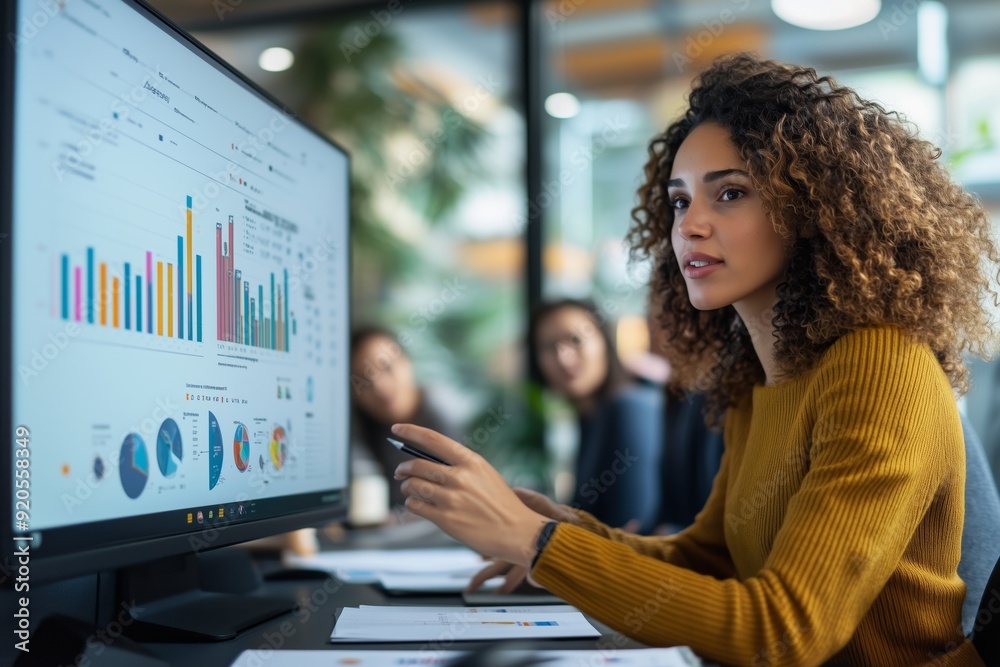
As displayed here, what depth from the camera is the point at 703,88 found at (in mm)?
1200

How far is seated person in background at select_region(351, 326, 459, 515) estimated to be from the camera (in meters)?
3.17

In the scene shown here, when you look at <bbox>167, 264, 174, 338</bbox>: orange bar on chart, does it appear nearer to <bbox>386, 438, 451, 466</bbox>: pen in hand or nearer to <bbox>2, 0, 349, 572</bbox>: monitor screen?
<bbox>2, 0, 349, 572</bbox>: monitor screen

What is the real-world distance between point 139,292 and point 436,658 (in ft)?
1.37

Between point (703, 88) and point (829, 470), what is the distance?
23.4 inches

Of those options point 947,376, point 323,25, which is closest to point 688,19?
point 323,25

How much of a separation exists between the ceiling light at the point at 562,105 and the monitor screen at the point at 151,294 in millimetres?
2546

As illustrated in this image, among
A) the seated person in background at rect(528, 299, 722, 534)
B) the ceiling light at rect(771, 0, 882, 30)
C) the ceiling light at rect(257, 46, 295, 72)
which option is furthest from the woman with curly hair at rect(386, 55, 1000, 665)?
the ceiling light at rect(257, 46, 295, 72)

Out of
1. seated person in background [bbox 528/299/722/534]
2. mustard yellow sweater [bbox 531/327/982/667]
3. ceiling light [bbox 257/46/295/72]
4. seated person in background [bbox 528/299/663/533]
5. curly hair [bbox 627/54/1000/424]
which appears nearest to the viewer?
mustard yellow sweater [bbox 531/327/982/667]

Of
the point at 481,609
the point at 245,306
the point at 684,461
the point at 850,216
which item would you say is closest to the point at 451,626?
the point at 481,609

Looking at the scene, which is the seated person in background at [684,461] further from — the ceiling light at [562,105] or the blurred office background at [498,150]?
the ceiling light at [562,105]

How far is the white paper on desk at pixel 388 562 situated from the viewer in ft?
4.47

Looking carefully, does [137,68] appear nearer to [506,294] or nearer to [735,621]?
[735,621]

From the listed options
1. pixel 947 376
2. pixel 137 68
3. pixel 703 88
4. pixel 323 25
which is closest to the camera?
pixel 137 68

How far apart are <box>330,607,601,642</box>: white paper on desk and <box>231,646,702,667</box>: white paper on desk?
7 cm
